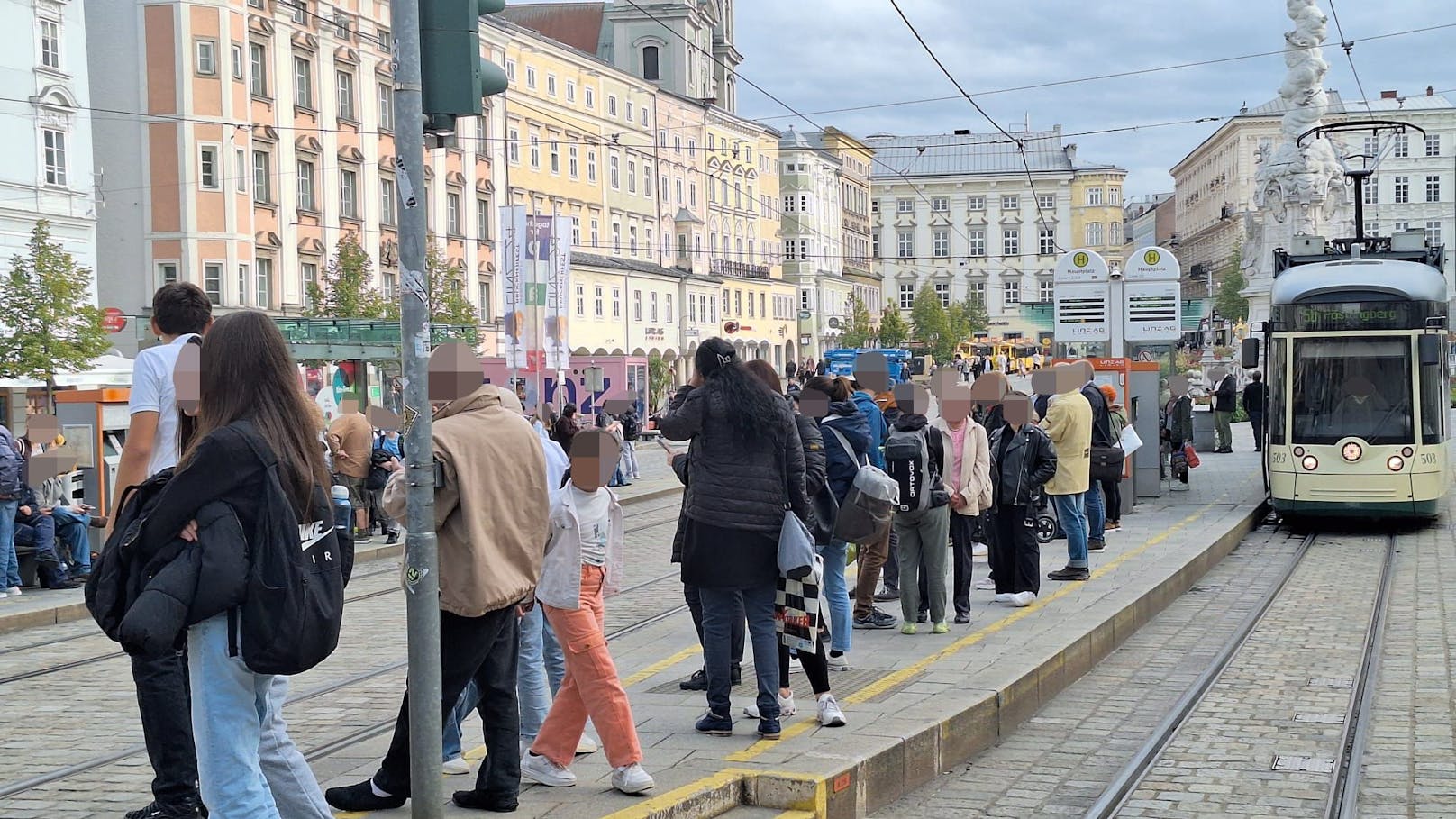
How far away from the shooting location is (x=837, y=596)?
9.13 meters

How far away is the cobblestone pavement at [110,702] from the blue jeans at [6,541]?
1.35 m

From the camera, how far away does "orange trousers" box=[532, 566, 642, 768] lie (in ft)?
20.1

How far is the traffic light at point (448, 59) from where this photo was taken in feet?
16.7

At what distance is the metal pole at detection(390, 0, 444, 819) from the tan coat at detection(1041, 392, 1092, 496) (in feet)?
27.7

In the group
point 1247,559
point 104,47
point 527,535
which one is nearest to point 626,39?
point 104,47

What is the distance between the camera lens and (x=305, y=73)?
45406 mm

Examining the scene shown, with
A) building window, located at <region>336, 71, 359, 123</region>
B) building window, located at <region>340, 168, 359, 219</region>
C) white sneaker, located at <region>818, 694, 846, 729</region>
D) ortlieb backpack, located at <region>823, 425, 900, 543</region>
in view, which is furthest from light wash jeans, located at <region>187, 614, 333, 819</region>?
building window, located at <region>336, 71, 359, 123</region>

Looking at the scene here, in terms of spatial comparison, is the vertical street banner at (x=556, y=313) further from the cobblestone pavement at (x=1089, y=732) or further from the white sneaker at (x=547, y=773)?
the white sneaker at (x=547, y=773)

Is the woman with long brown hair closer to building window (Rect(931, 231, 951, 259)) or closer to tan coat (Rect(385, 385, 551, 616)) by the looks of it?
tan coat (Rect(385, 385, 551, 616))

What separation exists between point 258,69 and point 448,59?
40645 millimetres

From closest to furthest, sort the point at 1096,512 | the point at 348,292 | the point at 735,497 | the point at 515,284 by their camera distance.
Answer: the point at 735,497, the point at 1096,512, the point at 515,284, the point at 348,292

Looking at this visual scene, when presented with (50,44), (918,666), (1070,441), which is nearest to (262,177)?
(50,44)

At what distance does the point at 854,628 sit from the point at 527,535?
17.9 ft

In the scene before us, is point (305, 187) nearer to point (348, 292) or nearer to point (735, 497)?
point (348, 292)
